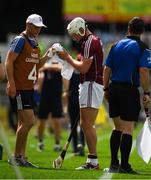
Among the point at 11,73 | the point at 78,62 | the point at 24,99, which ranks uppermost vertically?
the point at 78,62

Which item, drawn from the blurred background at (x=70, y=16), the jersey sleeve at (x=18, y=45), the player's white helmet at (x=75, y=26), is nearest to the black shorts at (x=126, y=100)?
the player's white helmet at (x=75, y=26)

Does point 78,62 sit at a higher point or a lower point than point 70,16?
higher

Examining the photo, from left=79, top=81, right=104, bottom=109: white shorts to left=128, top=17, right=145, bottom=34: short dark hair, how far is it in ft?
3.72

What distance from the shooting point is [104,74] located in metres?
13.7

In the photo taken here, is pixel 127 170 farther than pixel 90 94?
No

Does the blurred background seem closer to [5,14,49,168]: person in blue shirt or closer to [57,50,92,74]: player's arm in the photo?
[5,14,49,168]: person in blue shirt

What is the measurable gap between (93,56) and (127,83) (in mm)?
709

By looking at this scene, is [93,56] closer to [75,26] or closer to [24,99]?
[75,26]

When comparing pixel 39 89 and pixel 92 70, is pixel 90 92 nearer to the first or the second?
pixel 92 70

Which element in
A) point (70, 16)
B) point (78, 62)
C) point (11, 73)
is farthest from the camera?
point (70, 16)

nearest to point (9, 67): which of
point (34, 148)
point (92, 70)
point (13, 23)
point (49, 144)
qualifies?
point (92, 70)

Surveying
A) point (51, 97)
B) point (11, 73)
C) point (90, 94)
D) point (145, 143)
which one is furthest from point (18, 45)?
point (51, 97)

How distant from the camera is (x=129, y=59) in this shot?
44.1 feet

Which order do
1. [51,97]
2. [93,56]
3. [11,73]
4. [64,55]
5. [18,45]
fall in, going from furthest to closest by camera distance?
[51,97] < [18,45] < [11,73] < [93,56] < [64,55]
